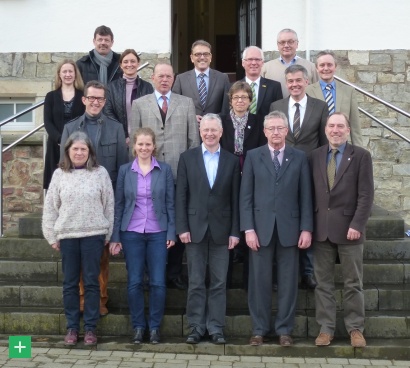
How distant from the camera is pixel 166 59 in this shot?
34.0 feet

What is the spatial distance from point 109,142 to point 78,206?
0.72m

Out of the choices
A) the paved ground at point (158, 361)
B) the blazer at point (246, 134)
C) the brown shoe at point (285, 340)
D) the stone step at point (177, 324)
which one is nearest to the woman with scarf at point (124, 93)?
the blazer at point (246, 134)

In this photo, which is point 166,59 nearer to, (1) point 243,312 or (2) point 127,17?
(2) point 127,17

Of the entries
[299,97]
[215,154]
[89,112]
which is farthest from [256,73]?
[89,112]

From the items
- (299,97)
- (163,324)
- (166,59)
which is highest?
(166,59)

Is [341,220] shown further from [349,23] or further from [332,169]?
[349,23]

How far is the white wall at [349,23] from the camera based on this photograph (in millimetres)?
10281

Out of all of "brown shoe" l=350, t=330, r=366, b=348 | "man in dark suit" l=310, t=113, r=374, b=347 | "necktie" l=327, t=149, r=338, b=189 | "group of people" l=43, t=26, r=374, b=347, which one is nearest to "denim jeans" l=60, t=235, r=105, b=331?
"group of people" l=43, t=26, r=374, b=347

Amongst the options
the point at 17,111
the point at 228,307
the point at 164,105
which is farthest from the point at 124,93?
the point at 17,111

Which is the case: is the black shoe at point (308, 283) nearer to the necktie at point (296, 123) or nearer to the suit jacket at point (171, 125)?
the necktie at point (296, 123)

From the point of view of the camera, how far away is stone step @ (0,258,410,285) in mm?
7461

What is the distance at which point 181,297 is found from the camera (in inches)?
286

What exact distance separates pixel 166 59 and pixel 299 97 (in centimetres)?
360

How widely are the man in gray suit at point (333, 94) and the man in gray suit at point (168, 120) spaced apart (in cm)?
116
